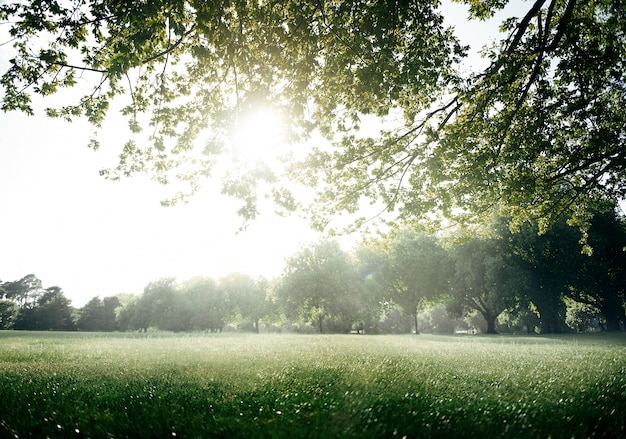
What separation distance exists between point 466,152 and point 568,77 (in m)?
4.84

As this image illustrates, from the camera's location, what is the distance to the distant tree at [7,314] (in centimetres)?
8638

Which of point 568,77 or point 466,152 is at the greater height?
point 568,77

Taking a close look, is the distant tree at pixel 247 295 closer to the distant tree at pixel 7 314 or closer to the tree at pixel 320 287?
the tree at pixel 320 287

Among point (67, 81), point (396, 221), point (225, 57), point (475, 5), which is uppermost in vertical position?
point (475, 5)

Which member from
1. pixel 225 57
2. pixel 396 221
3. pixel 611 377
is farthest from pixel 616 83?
pixel 225 57

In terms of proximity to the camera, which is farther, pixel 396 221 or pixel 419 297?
pixel 419 297

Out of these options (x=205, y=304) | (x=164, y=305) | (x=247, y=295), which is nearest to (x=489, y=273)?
(x=247, y=295)

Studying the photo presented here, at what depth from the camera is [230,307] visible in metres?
78.4

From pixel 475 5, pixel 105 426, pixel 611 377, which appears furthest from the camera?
pixel 475 5

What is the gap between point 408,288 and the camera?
171 ft

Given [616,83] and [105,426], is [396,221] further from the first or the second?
[105,426]

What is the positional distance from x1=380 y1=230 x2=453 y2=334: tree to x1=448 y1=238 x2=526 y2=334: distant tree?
243 cm

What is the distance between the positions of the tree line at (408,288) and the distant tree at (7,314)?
0.72 ft

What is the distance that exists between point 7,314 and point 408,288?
108m
